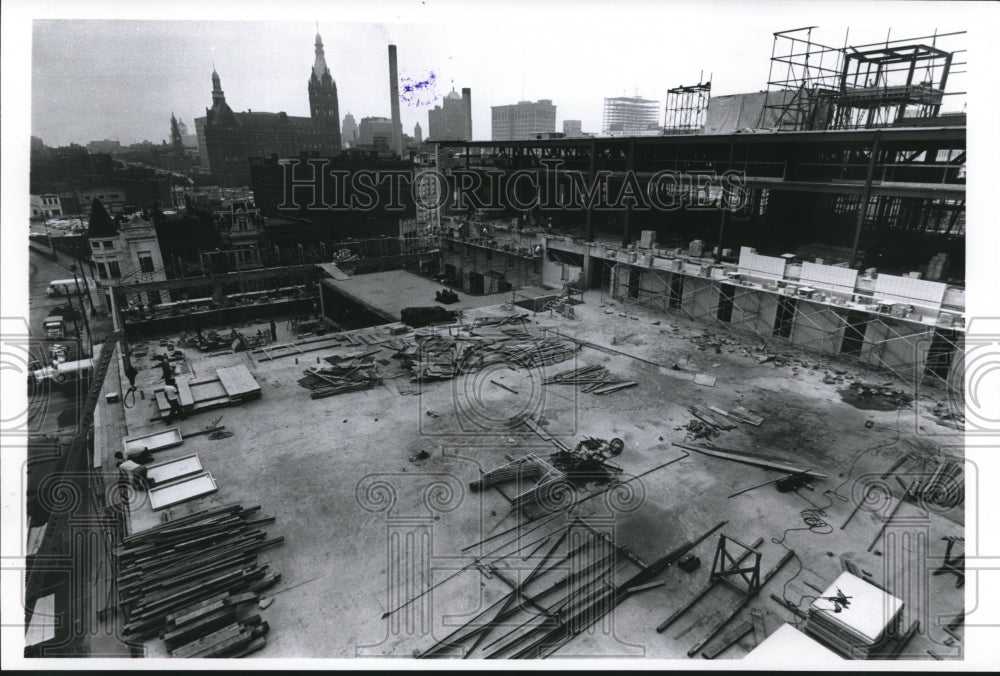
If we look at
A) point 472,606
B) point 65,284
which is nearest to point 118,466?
point 472,606

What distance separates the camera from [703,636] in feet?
33.0

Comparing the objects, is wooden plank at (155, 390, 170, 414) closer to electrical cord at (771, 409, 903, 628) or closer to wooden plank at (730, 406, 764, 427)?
electrical cord at (771, 409, 903, 628)

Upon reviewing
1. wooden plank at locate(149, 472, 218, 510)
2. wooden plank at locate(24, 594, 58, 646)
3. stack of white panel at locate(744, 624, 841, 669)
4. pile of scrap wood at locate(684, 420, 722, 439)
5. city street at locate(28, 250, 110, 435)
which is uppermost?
stack of white panel at locate(744, 624, 841, 669)

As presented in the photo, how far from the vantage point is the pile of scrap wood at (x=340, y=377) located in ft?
64.8

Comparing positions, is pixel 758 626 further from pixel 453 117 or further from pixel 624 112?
pixel 624 112

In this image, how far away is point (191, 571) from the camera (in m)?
11.1

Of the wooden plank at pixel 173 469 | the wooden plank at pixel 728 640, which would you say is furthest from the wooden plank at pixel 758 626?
the wooden plank at pixel 173 469

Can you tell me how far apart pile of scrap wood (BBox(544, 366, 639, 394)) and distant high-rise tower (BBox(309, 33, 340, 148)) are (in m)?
80.5

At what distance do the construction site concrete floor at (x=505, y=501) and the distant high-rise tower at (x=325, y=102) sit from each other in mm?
81382

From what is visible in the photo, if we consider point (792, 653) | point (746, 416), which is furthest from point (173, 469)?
point (746, 416)

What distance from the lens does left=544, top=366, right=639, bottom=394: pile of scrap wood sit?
20.1 metres

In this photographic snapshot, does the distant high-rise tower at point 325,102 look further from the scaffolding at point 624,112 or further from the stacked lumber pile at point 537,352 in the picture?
the stacked lumber pile at point 537,352

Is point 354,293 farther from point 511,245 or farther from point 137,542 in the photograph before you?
point 137,542

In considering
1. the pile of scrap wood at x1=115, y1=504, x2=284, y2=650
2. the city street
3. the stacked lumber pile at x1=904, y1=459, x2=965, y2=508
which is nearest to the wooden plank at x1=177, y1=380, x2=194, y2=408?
the city street
